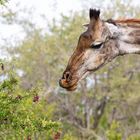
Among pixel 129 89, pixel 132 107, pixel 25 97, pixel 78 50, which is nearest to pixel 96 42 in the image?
pixel 78 50

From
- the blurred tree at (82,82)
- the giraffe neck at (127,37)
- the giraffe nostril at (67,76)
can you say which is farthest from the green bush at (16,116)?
the blurred tree at (82,82)

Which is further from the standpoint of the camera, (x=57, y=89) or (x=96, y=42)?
(x=57, y=89)

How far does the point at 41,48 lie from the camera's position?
30625 millimetres

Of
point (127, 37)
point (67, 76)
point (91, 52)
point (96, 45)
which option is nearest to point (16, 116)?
point (67, 76)

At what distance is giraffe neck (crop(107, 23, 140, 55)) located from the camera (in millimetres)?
7983

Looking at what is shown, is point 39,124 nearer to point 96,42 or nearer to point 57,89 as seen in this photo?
point 96,42

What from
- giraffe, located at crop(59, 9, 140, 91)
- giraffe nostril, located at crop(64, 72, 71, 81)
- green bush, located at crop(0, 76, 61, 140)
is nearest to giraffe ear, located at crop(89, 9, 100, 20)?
giraffe, located at crop(59, 9, 140, 91)

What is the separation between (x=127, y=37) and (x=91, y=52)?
2.26ft

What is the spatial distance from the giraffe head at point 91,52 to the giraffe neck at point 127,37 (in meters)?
0.10

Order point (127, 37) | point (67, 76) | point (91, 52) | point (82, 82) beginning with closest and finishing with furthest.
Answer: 1. point (67, 76)
2. point (91, 52)
3. point (127, 37)
4. point (82, 82)

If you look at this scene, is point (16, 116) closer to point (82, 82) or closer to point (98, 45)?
point (98, 45)

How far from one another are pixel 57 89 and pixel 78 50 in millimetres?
22611

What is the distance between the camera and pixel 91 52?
770 centimetres

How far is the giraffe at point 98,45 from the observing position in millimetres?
7562
